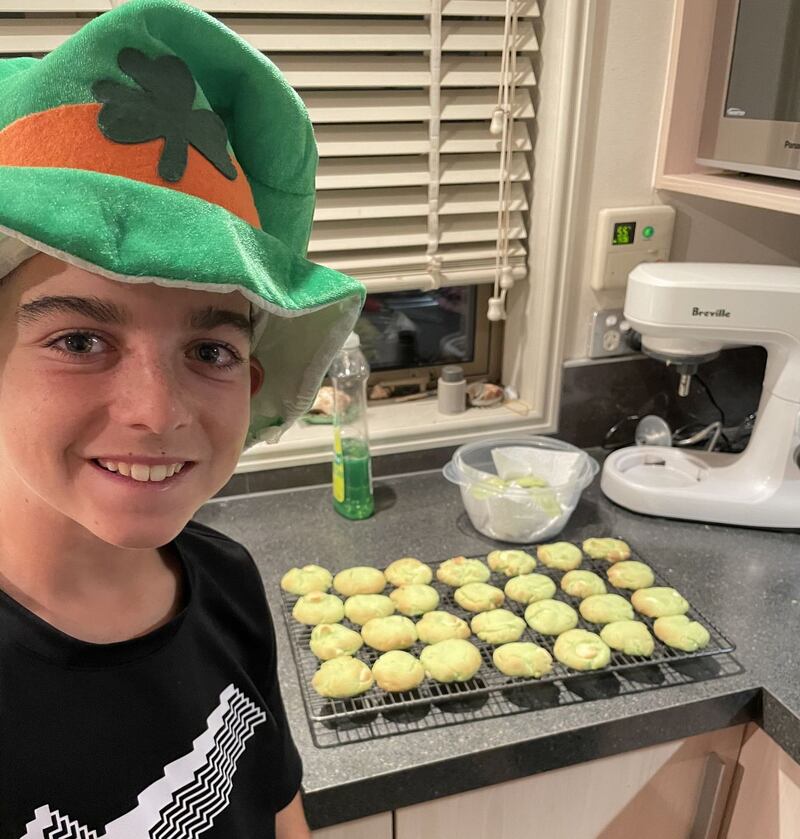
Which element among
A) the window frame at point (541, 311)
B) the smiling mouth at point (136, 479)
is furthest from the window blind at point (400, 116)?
the smiling mouth at point (136, 479)

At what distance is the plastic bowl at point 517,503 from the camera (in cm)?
114

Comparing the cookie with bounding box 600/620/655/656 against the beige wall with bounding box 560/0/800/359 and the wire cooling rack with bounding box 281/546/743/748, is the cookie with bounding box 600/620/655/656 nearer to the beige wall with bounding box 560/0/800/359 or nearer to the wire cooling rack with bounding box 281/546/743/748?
the wire cooling rack with bounding box 281/546/743/748

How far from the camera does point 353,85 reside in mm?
1163

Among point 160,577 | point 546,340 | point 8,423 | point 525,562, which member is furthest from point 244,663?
point 546,340

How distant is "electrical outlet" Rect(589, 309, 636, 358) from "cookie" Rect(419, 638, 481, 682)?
72 centimetres

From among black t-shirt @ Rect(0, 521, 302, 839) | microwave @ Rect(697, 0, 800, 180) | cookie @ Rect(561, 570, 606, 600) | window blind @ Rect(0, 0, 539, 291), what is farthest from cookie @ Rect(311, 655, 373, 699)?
microwave @ Rect(697, 0, 800, 180)

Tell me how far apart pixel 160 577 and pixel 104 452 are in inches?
8.3

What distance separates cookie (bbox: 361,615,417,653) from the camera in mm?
911

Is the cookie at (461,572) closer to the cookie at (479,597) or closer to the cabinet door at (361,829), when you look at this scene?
the cookie at (479,597)

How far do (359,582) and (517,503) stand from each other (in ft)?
0.93

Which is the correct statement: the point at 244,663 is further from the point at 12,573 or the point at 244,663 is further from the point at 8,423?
the point at 8,423

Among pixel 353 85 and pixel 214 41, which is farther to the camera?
pixel 353 85

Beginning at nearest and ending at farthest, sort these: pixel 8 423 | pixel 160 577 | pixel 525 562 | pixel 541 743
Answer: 1. pixel 8 423
2. pixel 160 577
3. pixel 541 743
4. pixel 525 562

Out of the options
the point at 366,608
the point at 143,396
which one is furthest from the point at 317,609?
the point at 143,396
